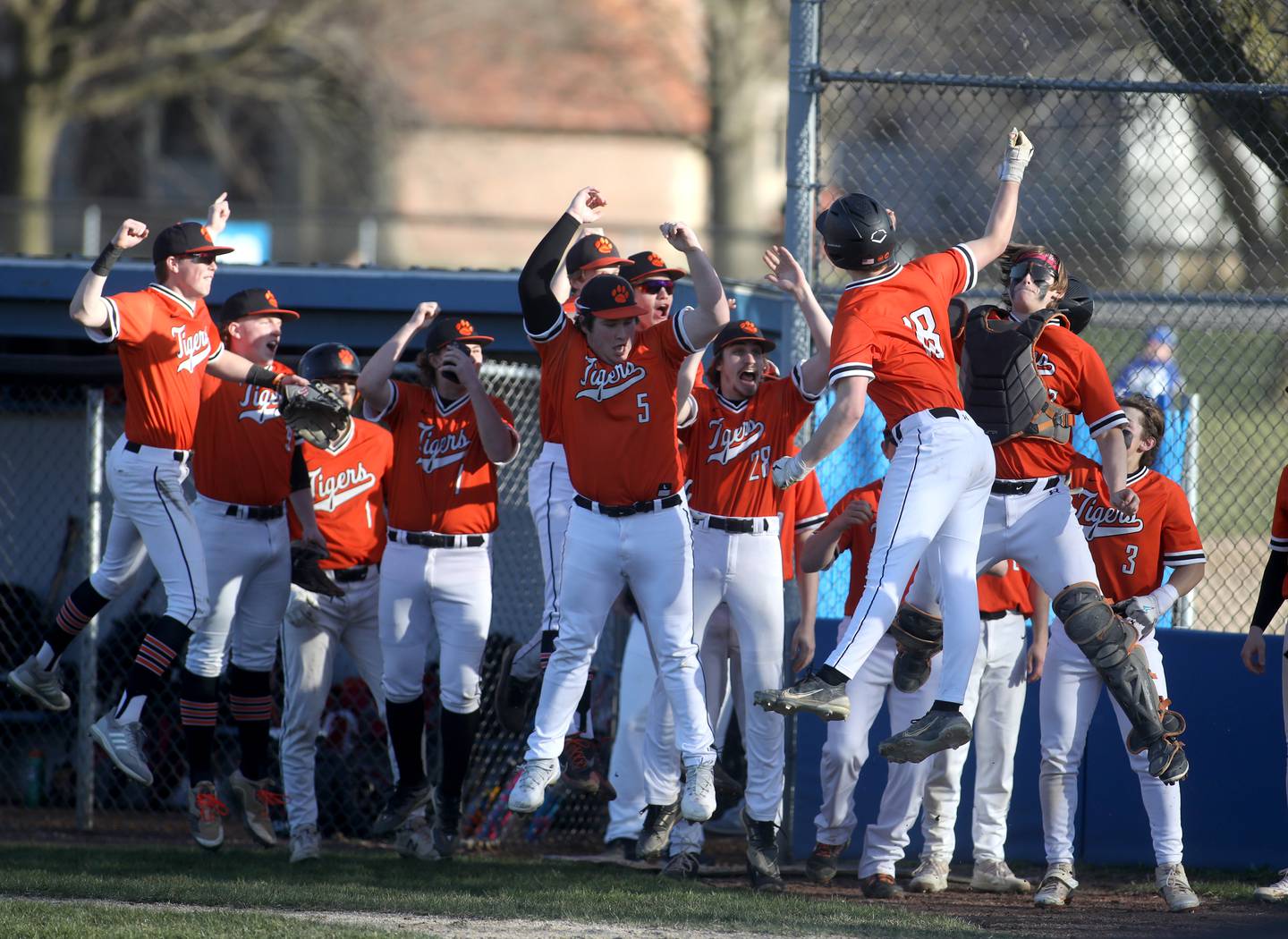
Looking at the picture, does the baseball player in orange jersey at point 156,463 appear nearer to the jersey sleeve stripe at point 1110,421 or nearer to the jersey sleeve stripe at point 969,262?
the jersey sleeve stripe at point 969,262

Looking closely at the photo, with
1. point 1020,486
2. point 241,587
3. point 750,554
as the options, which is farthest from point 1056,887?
point 241,587

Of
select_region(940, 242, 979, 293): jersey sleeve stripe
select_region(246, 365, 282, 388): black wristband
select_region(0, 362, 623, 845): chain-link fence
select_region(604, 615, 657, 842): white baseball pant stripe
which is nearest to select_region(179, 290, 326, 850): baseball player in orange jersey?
select_region(246, 365, 282, 388): black wristband

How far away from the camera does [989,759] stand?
6.68 m

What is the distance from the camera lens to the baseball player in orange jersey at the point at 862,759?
654 cm

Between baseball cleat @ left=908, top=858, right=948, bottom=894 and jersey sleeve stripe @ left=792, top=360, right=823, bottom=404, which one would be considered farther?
baseball cleat @ left=908, top=858, right=948, bottom=894

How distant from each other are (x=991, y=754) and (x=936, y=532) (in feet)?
4.88

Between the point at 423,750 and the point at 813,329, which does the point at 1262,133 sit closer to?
the point at 813,329

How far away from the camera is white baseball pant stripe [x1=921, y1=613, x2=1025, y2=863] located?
21.9 ft

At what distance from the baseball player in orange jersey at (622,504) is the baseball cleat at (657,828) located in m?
0.62

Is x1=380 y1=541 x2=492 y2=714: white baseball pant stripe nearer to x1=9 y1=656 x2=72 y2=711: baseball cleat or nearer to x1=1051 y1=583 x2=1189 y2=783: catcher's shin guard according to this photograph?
x1=9 y1=656 x2=72 y2=711: baseball cleat

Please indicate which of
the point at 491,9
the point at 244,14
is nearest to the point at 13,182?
the point at 244,14

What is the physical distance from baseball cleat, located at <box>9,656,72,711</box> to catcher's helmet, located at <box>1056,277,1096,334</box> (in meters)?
4.58

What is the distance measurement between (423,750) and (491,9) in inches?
873

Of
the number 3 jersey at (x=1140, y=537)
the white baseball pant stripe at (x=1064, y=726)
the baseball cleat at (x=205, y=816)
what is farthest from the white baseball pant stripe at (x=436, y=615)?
the number 3 jersey at (x=1140, y=537)
